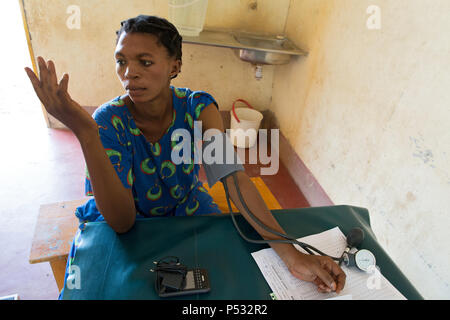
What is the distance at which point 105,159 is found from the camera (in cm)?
80

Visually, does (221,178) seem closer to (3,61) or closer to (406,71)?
(406,71)

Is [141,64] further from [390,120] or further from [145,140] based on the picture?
[390,120]

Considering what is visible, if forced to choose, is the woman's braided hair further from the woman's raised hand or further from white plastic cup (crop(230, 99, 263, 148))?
white plastic cup (crop(230, 99, 263, 148))

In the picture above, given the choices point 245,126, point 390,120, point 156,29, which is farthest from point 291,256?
point 245,126

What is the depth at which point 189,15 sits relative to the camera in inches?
90.4

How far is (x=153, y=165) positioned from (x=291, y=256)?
0.60 m

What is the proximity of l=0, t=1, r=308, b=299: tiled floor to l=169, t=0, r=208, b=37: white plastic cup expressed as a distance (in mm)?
1260

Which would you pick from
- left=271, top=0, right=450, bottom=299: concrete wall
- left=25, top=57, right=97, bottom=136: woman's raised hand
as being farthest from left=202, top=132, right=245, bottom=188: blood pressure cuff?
left=271, top=0, right=450, bottom=299: concrete wall

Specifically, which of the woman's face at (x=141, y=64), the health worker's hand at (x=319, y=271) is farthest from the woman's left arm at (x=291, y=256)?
the woman's face at (x=141, y=64)

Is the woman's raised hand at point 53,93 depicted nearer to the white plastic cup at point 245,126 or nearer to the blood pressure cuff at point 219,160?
the blood pressure cuff at point 219,160

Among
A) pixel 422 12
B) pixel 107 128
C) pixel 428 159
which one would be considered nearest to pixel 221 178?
pixel 107 128

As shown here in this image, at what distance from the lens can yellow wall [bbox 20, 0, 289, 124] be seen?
2367 millimetres

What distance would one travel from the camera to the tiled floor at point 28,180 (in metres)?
1.52
